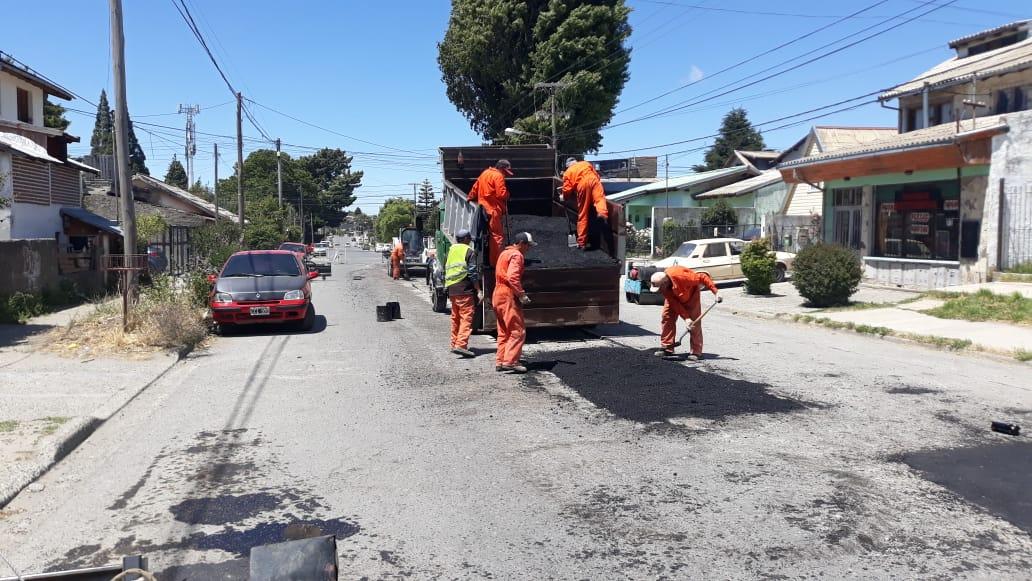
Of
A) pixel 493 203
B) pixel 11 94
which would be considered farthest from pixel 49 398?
pixel 11 94

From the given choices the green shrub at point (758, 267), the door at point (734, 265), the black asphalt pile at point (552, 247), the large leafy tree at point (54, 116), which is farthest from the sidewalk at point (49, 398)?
the large leafy tree at point (54, 116)

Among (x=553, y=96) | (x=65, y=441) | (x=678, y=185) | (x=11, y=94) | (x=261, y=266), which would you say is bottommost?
(x=65, y=441)

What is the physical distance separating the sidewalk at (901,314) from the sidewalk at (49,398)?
37.8 ft

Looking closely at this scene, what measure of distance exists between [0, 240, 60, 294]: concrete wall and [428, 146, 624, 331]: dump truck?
9.32m

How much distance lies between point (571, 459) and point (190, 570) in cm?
281

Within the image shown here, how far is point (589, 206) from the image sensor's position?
1295cm

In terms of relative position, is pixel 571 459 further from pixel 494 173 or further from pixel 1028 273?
pixel 1028 273

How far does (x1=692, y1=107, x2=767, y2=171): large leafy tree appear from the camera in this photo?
7506cm

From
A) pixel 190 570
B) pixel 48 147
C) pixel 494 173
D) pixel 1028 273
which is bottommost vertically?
pixel 190 570

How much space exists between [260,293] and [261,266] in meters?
1.29

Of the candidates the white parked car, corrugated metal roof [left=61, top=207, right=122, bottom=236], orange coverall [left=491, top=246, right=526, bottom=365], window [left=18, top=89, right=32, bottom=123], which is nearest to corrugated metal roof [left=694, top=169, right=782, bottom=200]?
the white parked car

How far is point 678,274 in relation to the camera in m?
10.4

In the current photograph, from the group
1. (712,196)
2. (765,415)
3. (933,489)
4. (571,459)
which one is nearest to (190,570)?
(571,459)

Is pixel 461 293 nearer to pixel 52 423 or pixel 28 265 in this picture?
pixel 52 423
